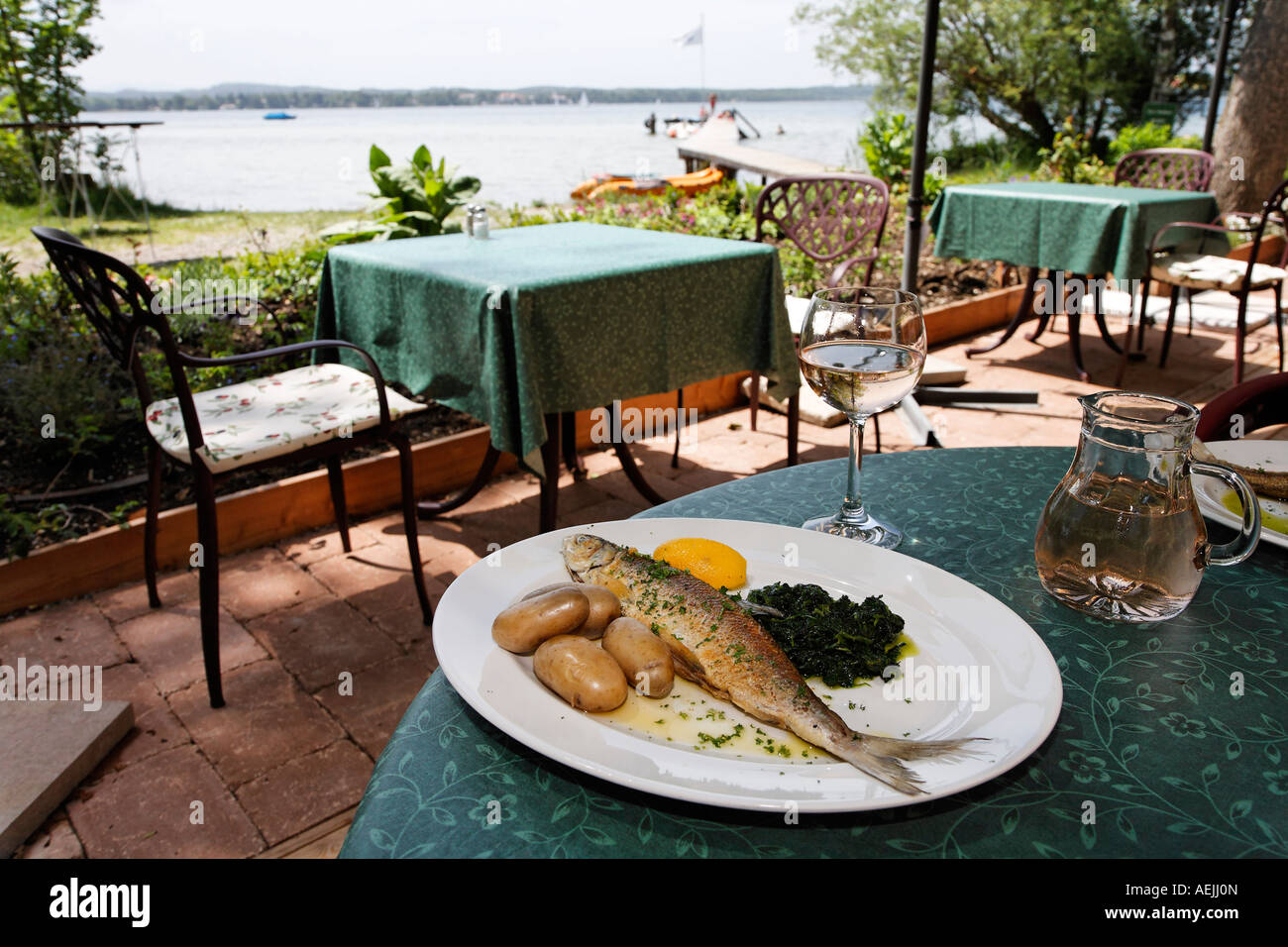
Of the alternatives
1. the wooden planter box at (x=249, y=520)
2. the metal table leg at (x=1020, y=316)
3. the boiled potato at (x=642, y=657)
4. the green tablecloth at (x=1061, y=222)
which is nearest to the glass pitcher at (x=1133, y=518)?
the boiled potato at (x=642, y=657)

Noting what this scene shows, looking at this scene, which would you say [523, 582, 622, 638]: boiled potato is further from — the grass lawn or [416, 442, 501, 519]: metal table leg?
the grass lawn

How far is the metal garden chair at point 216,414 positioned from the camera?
2.08 metres

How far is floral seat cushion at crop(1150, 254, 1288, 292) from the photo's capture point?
14.3 ft

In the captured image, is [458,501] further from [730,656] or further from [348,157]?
[348,157]

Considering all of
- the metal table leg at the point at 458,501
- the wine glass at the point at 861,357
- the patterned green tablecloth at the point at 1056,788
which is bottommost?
the metal table leg at the point at 458,501

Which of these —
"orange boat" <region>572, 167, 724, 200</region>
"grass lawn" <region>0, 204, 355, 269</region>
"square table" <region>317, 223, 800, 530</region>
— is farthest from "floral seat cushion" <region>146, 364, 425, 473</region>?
"orange boat" <region>572, 167, 724, 200</region>

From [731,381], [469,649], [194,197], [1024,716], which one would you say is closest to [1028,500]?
[1024,716]

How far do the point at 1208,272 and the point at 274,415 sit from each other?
4.46 m

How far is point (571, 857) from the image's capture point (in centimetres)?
52

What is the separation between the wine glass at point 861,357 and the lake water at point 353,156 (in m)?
3.56

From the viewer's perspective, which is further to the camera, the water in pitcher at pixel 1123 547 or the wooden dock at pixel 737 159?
the wooden dock at pixel 737 159

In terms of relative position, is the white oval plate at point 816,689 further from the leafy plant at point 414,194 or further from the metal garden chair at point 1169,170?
the metal garden chair at point 1169,170

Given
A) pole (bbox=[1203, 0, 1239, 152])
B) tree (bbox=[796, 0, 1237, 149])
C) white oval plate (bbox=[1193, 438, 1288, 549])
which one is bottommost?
white oval plate (bbox=[1193, 438, 1288, 549])

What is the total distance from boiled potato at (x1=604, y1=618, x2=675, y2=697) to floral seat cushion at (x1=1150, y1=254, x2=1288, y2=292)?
4758mm
